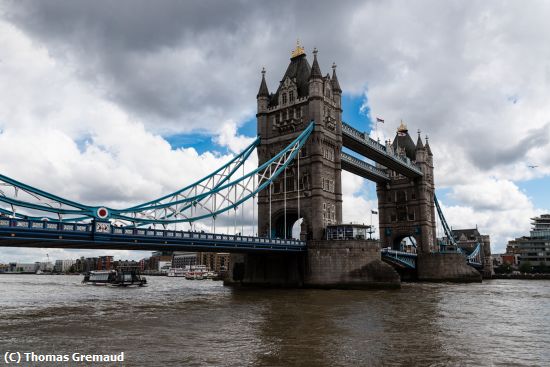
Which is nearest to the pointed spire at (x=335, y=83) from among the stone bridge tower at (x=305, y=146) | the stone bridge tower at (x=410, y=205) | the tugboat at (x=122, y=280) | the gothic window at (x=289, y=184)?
the stone bridge tower at (x=305, y=146)

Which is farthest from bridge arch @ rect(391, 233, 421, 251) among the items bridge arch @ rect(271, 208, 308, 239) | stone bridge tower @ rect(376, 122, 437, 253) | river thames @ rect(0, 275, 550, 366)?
river thames @ rect(0, 275, 550, 366)

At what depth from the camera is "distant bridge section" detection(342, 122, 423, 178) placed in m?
66.4

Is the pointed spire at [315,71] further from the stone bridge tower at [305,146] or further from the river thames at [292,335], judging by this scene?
the river thames at [292,335]

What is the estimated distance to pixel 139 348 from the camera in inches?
645

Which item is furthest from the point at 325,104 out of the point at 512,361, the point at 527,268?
the point at 527,268

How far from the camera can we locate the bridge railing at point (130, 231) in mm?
29484

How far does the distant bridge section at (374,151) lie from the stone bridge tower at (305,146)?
443cm

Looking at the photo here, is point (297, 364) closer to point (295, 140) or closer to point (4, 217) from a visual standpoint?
point (4, 217)

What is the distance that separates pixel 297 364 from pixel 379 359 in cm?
282

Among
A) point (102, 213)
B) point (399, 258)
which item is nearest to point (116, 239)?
point (102, 213)

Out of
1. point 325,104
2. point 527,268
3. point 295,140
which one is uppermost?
point 325,104

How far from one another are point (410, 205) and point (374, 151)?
940 inches

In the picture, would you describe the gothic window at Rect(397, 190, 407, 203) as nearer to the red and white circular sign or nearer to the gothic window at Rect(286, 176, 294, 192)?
the gothic window at Rect(286, 176, 294, 192)

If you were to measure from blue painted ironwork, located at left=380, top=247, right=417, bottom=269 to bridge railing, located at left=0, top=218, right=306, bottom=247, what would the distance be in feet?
69.5
